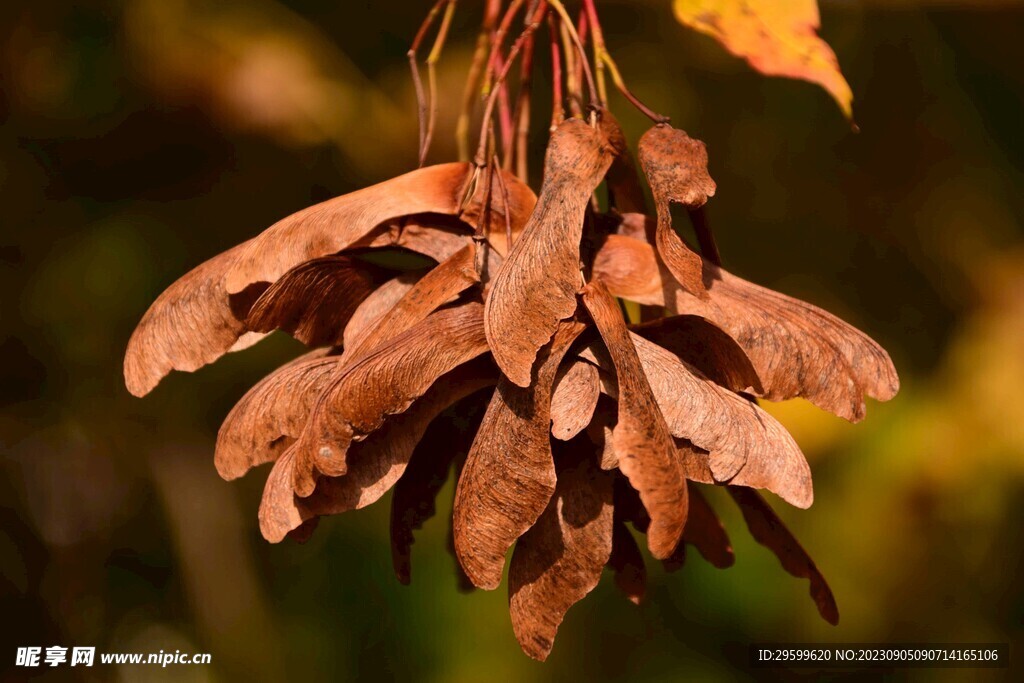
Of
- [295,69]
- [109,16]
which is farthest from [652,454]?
[109,16]

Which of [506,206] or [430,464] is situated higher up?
[506,206]

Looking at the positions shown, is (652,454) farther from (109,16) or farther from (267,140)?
(109,16)

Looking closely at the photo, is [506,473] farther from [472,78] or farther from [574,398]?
[472,78]

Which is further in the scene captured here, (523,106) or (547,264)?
(523,106)

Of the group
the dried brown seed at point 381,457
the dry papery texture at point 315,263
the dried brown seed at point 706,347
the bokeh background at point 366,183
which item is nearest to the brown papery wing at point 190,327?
the dry papery texture at point 315,263

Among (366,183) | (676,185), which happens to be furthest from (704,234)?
(366,183)

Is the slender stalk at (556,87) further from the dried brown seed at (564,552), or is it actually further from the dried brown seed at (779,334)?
the dried brown seed at (564,552)

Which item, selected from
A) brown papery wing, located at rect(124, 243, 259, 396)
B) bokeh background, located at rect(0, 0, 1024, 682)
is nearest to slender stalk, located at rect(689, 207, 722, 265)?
brown papery wing, located at rect(124, 243, 259, 396)

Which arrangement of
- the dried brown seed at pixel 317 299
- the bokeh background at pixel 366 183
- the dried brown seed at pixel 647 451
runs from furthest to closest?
the bokeh background at pixel 366 183 → the dried brown seed at pixel 317 299 → the dried brown seed at pixel 647 451
